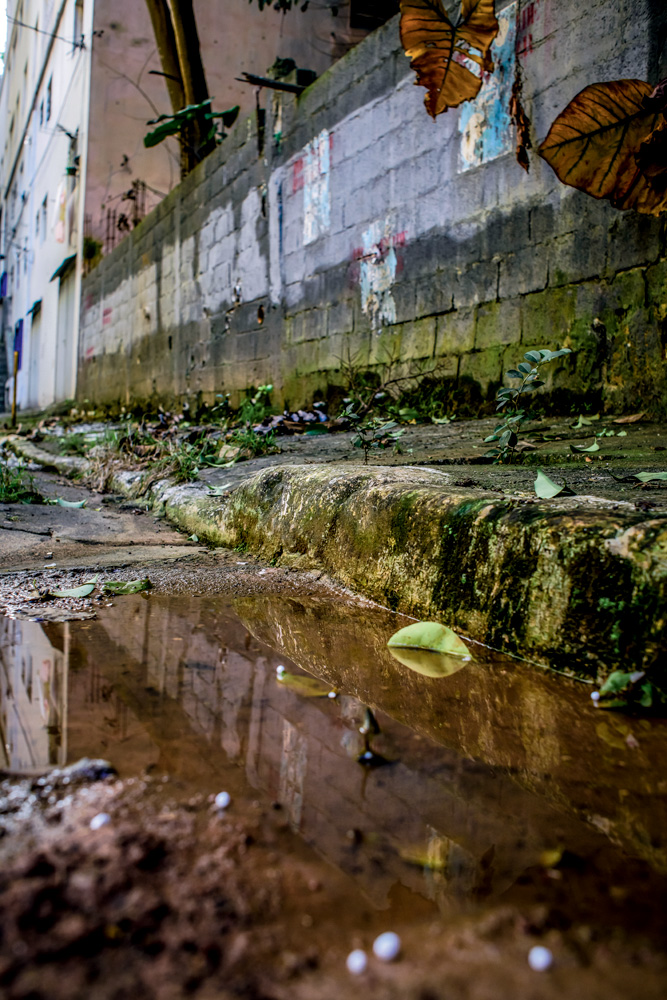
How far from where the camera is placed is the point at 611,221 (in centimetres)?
301

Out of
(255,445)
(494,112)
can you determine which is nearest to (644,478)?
(255,445)

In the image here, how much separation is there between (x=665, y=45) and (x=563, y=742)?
2933 mm

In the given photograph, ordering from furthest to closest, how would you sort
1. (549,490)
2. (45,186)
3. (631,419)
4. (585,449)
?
1. (45,186)
2. (631,419)
3. (585,449)
4. (549,490)

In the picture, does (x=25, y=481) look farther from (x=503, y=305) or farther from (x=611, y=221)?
(x=611, y=221)

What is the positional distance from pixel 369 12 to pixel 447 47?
10.6 metres

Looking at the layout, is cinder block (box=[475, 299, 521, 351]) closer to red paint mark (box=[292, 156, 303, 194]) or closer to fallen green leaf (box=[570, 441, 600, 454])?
fallen green leaf (box=[570, 441, 600, 454])

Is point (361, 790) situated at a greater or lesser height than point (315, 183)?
lesser

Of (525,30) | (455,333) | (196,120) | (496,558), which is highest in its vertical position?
(196,120)

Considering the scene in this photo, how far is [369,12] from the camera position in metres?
12.2

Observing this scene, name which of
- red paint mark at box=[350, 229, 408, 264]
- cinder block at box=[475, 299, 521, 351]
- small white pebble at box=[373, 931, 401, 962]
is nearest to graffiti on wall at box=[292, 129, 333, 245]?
red paint mark at box=[350, 229, 408, 264]

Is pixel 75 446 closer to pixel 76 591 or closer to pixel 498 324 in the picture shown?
pixel 498 324

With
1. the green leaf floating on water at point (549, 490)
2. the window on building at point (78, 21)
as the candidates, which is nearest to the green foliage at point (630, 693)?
the green leaf floating on water at point (549, 490)

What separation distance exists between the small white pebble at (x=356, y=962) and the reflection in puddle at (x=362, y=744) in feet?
0.24

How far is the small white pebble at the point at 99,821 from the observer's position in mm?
730
